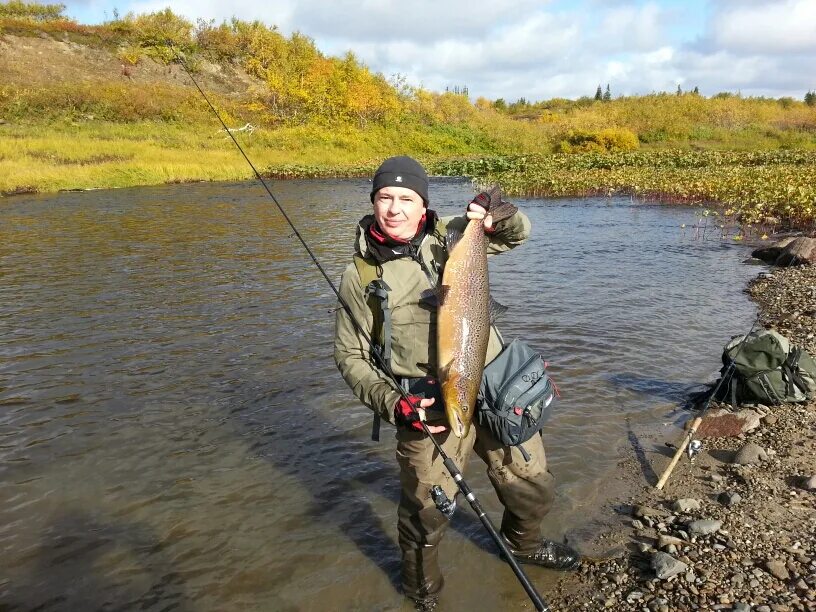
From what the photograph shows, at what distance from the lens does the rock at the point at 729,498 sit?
13.6 ft

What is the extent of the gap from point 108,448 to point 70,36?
6808 centimetres

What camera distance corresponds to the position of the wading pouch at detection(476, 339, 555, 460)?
122 inches

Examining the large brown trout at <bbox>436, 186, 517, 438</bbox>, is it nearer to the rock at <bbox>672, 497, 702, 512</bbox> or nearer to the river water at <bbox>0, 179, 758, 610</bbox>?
the river water at <bbox>0, 179, 758, 610</bbox>

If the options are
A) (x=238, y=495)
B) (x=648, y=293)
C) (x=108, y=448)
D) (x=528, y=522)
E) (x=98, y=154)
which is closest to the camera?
(x=528, y=522)

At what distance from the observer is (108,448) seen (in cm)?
565

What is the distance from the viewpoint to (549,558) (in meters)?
3.84

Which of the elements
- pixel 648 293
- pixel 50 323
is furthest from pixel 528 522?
pixel 50 323

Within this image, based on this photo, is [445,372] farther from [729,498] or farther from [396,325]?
[729,498]

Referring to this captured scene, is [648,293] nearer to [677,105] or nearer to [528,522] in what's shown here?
[528,522]

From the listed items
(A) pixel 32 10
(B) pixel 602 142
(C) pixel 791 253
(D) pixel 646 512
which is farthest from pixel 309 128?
(D) pixel 646 512

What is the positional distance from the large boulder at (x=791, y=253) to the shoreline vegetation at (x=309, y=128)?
321 cm

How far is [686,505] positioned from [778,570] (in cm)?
88

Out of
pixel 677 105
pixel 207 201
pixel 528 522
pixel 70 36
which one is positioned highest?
pixel 70 36

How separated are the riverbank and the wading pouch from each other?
122 cm
